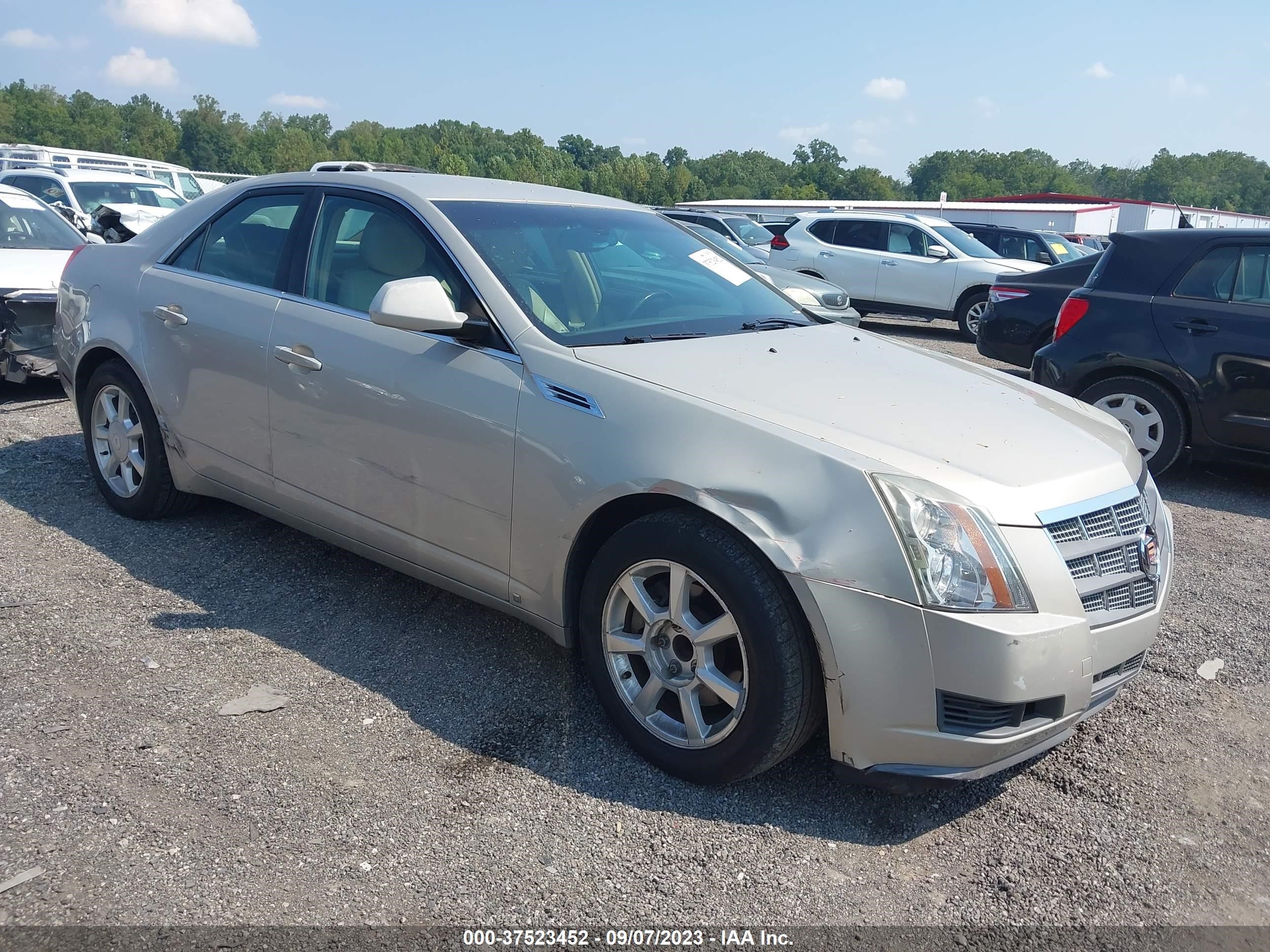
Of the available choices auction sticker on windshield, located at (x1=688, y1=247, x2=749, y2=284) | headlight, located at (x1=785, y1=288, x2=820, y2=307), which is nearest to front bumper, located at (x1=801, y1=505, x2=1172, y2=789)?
auction sticker on windshield, located at (x1=688, y1=247, x2=749, y2=284)

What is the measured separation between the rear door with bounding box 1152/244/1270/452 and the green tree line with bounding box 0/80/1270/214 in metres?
74.1

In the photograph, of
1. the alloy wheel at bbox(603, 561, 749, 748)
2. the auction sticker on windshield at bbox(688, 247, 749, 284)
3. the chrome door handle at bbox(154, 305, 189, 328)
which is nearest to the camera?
the alloy wheel at bbox(603, 561, 749, 748)

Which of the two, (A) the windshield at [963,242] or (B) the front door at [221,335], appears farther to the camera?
(A) the windshield at [963,242]

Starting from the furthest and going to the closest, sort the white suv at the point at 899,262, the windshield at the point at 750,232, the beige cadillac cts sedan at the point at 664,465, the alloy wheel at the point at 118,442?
the windshield at the point at 750,232, the white suv at the point at 899,262, the alloy wheel at the point at 118,442, the beige cadillac cts sedan at the point at 664,465

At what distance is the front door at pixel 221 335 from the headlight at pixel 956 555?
263 cm

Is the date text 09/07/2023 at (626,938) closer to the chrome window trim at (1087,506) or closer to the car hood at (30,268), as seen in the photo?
the chrome window trim at (1087,506)

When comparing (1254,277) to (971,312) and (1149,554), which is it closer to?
(1149,554)

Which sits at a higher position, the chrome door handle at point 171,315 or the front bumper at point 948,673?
the chrome door handle at point 171,315

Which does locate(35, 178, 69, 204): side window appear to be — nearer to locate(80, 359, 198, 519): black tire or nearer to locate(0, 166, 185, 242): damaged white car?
locate(0, 166, 185, 242): damaged white car

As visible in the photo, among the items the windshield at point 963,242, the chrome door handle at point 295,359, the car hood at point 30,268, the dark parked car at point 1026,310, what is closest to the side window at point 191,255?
the chrome door handle at point 295,359

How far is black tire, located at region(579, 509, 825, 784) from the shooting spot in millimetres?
2707

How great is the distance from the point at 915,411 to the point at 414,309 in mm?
1618

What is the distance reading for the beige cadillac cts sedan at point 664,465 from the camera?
8.59 feet

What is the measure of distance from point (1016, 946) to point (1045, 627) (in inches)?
30.0
